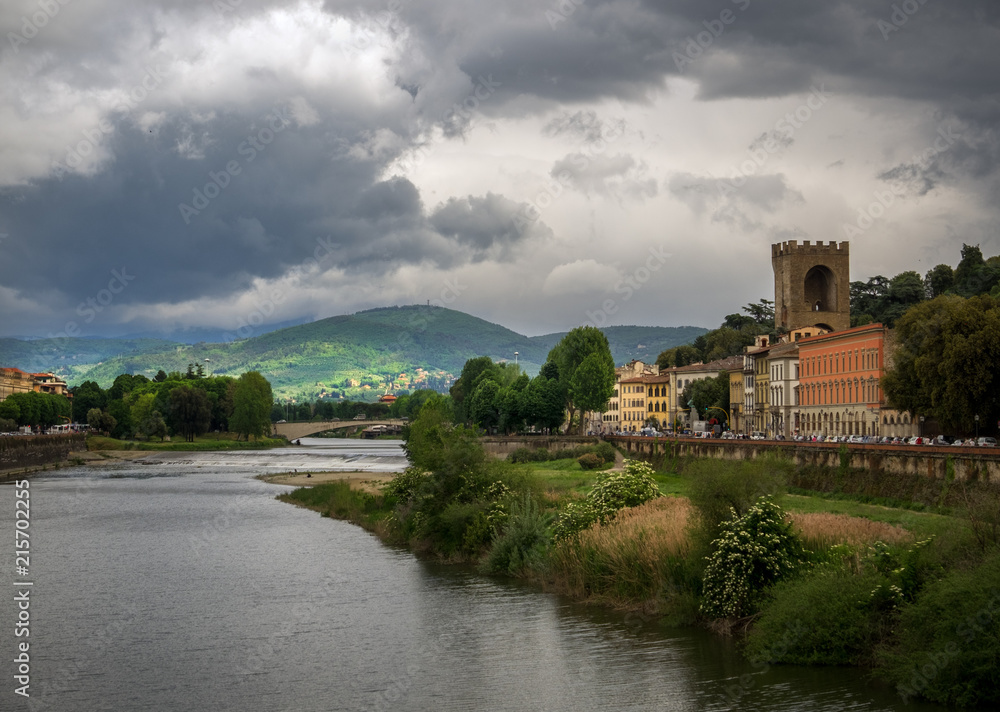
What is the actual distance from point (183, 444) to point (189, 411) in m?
9.15

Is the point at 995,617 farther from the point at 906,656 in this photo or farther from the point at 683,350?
the point at 683,350

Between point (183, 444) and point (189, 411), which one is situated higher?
point (189, 411)

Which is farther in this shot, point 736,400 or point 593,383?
point 736,400

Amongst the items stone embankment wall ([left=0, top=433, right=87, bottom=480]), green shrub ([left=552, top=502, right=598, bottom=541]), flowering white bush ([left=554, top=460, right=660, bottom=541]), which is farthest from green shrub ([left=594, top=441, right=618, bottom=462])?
green shrub ([left=552, top=502, right=598, bottom=541])

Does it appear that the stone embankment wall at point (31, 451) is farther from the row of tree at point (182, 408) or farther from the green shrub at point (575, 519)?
the green shrub at point (575, 519)

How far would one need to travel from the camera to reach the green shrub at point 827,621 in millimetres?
23234

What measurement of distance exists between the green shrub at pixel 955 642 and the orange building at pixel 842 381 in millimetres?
61170

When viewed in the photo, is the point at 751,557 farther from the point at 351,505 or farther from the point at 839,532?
the point at 351,505

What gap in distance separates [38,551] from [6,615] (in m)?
16.1

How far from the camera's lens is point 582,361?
130 m

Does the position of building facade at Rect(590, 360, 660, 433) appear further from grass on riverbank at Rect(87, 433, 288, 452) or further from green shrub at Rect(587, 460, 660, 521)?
green shrub at Rect(587, 460, 660, 521)

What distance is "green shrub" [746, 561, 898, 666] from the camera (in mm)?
23234

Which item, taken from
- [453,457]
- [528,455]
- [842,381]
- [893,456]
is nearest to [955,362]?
[893,456]

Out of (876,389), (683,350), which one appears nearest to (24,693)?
(876,389)
